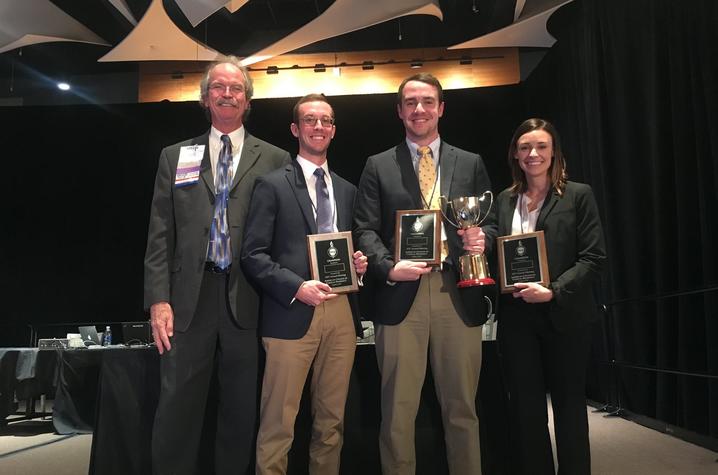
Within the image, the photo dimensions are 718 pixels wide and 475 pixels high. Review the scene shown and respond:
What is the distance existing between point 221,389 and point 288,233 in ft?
2.34

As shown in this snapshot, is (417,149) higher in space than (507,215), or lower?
higher

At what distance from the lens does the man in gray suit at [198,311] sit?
7.83 ft

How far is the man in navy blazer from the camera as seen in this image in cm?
238

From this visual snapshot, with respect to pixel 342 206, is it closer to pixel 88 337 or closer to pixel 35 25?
pixel 88 337

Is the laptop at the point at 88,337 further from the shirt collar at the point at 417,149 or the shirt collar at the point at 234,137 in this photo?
the shirt collar at the point at 417,149

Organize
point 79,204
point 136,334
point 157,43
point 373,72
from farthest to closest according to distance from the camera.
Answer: point 373,72, point 79,204, point 157,43, point 136,334

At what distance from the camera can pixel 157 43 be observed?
7.26m

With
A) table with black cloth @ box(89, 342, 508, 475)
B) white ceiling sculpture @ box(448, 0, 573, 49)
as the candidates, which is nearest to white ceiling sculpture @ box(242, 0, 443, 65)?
white ceiling sculpture @ box(448, 0, 573, 49)

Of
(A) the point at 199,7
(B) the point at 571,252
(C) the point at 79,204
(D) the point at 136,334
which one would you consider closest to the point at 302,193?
(B) the point at 571,252

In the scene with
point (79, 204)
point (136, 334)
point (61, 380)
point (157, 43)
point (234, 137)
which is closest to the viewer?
point (234, 137)

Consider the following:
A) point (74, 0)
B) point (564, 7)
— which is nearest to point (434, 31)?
point (564, 7)

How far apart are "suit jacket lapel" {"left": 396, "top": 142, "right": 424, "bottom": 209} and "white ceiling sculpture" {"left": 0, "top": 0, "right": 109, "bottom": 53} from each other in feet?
19.1

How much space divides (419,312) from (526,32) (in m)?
5.98

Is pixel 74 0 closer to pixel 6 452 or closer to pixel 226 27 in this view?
pixel 226 27
